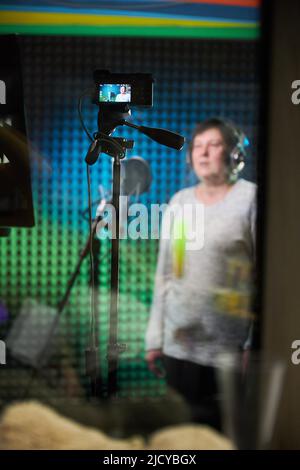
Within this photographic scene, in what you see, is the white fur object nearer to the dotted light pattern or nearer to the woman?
the dotted light pattern

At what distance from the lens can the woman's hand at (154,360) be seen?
2244 mm

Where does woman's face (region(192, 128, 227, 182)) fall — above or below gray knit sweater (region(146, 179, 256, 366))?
above

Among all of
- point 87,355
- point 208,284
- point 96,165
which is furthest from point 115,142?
point 87,355

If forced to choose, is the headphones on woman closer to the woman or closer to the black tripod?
the woman

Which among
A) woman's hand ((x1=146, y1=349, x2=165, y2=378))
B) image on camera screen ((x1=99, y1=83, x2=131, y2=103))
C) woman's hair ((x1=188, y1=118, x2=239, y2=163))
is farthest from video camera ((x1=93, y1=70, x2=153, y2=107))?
woman's hand ((x1=146, y1=349, x2=165, y2=378))

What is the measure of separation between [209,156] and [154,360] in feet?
2.54

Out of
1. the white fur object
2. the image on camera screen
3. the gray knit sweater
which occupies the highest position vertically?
the image on camera screen

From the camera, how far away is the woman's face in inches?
87.0

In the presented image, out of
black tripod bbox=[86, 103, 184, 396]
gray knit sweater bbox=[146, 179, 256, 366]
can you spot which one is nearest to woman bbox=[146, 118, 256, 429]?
gray knit sweater bbox=[146, 179, 256, 366]

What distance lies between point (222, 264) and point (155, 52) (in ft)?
2.65

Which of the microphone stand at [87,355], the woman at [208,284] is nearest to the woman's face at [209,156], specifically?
the woman at [208,284]

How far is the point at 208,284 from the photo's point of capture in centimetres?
225

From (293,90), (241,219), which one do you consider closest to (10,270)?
(241,219)

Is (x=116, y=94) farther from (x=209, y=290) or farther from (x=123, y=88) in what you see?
(x=209, y=290)
